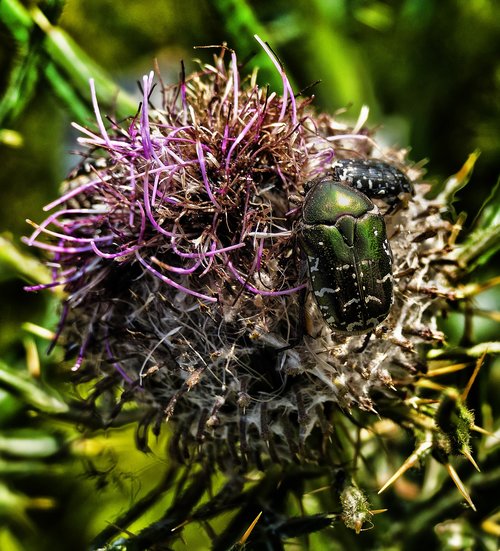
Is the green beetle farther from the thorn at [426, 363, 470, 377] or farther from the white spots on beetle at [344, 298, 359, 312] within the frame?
the thorn at [426, 363, 470, 377]

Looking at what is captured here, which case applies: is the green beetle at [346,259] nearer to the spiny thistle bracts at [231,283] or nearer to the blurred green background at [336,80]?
the spiny thistle bracts at [231,283]

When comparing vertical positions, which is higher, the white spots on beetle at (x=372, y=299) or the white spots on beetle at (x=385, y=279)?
the white spots on beetle at (x=385, y=279)

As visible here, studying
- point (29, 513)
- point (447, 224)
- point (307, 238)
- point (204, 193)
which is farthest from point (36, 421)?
point (447, 224)

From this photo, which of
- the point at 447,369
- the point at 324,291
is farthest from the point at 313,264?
the point at 447,369

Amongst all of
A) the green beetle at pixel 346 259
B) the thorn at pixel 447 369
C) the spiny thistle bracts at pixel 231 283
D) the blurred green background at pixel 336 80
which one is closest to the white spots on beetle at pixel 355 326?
the green beetle at pixel 346 259

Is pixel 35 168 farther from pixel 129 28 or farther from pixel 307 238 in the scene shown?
pixel 307 238

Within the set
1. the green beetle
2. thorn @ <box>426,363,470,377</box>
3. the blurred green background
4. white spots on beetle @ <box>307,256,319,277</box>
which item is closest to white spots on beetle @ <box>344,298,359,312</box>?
the green beetle

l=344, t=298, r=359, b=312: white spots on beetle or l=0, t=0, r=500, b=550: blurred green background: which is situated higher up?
l=0, t=0, r=500, b=550: blurred green background
